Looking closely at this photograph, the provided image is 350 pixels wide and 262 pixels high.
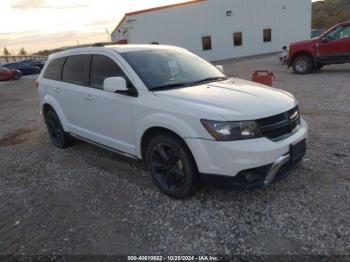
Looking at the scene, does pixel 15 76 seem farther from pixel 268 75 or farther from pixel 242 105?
pixel 242 105

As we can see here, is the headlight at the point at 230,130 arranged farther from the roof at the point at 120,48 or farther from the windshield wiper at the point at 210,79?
the roof at the point at 120,48

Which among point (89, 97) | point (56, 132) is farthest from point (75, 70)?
point (56, 132)

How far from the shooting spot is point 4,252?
10.4ft

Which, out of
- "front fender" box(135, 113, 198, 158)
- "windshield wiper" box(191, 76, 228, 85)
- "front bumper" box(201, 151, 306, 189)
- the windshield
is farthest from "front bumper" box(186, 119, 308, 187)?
"windshield wiper" box(191, 76, 228, 85)

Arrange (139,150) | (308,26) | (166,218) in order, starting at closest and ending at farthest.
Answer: (166,218) < (139,150) < (308,26)

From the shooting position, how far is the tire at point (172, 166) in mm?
3512

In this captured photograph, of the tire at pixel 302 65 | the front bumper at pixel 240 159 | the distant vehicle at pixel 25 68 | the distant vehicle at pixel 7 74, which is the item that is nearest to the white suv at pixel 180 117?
the front bumper at pixel 240 159

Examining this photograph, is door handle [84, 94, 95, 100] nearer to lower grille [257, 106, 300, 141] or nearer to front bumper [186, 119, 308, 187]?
front bumper [186, 119, 308, 187]

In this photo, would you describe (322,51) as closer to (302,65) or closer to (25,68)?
(302,65)

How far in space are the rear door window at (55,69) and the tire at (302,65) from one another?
35.6ft

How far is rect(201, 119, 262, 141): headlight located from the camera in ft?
10.5

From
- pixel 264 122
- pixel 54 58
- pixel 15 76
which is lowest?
pixel 15 76

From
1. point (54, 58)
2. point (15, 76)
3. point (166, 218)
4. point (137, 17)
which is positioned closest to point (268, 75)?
point (54, 58)

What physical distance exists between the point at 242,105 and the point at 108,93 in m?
1.88
